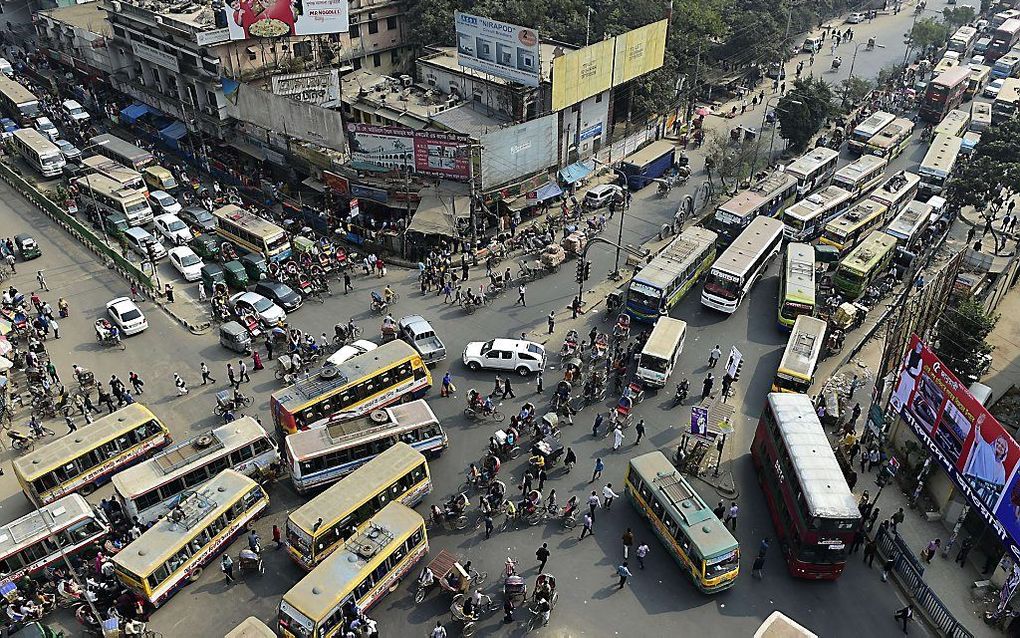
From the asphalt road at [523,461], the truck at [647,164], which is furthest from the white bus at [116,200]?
the truck at [647,164]

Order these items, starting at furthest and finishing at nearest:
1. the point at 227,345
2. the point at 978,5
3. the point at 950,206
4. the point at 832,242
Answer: the point at 978,5 → the point at 950,206 → the point at 832,242 → the point at 227,345

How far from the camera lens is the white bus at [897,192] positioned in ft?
152

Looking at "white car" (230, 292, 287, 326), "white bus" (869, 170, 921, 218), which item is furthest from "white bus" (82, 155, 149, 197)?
"white bus" (869, 170, 921, 218)

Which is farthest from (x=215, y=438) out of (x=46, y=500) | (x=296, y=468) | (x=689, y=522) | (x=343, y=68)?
(x=343, y=68)

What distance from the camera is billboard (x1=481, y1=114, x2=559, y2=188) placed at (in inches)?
1740

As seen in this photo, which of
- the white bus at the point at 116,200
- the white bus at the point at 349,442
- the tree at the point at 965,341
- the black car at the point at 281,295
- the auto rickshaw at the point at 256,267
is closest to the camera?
the white bus at the point at 349,442

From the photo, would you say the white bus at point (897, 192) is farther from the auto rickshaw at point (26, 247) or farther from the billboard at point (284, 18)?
the auto rickshaw at point (26, 247)

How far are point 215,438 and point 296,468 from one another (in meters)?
3.35

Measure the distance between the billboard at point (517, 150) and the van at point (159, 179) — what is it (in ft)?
72.1

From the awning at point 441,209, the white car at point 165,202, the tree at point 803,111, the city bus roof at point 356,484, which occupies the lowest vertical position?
the white car at point 165,202

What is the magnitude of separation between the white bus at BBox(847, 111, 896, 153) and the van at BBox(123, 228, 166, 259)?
50.3 meters

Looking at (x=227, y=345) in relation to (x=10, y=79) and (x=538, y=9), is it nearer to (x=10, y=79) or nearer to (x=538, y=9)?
(x=538, y=9)

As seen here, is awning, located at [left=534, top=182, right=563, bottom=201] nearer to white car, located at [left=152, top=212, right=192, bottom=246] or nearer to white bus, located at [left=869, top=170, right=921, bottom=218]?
white bus, located at [left=869, top=170, right=921, bottom=218]

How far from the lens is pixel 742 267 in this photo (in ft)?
122
